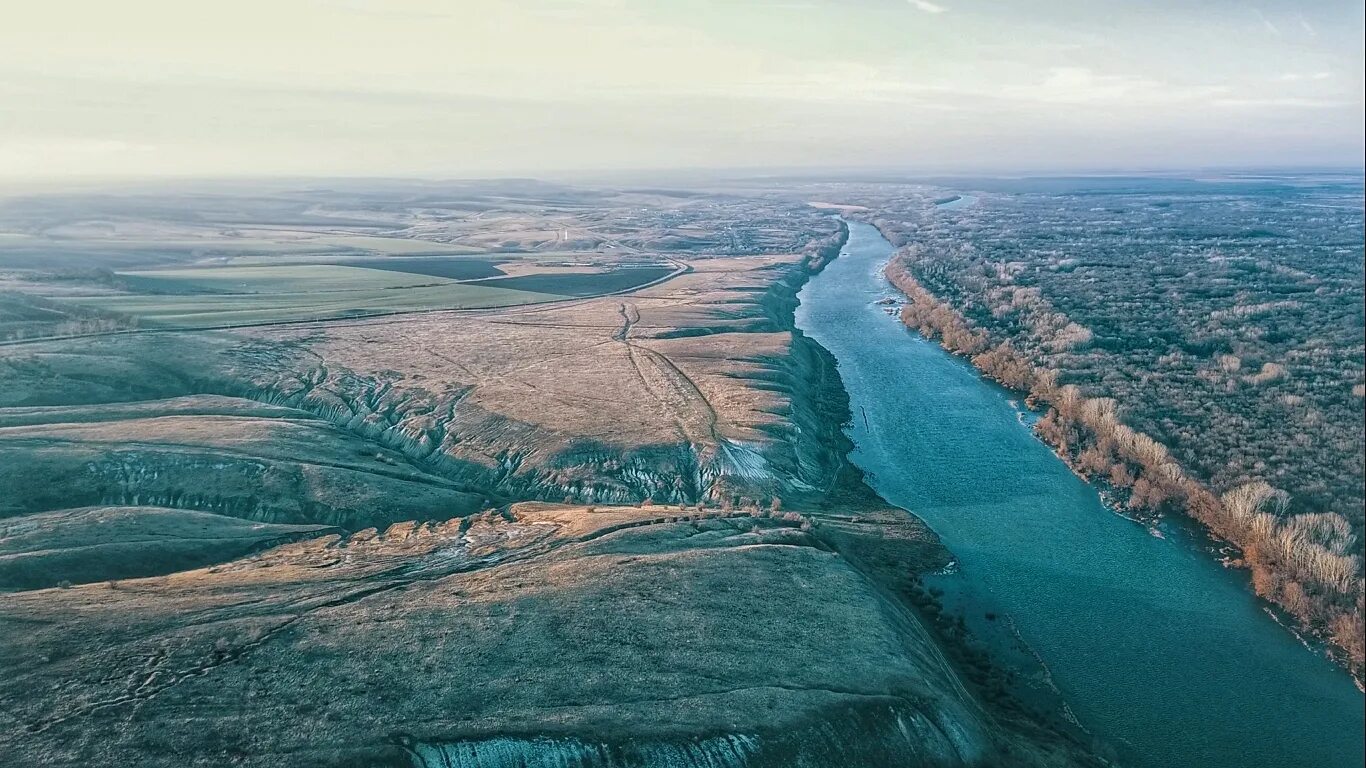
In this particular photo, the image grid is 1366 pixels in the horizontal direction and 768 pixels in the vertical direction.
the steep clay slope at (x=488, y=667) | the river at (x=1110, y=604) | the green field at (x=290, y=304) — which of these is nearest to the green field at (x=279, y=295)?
the green field at (x=290, y=304)

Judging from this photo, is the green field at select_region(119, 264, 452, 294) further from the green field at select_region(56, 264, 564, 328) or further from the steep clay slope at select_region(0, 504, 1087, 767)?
the steep clay slope at select_region(0, 504, 1087, 767)

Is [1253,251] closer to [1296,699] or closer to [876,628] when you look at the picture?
[1296,699]

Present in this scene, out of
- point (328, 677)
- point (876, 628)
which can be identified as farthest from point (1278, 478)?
point (328, 677)

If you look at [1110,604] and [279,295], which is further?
[279,295]

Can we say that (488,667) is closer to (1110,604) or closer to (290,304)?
(1110,604)

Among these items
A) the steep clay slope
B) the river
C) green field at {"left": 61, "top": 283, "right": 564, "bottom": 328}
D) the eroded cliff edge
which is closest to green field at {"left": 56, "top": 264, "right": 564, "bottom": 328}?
green field at {"left": 61, "top": 283, "right": 564, "bottom": 328}

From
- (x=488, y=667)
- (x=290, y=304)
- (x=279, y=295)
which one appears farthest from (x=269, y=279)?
(x=488, y=667)

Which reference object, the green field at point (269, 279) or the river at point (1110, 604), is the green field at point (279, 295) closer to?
the green field at point (269, 279)

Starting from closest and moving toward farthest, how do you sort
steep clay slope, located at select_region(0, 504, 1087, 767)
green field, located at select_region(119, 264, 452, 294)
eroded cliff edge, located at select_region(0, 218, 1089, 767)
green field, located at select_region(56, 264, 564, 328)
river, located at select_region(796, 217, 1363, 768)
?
steep clay slope, located at select_region(0, 504, 1087, 767), eroded cliff edge, located at select_region(0, 218, 1089, 767), river, located at select_region(796, 217, 1363, 768), green field, located at select_region(56, 264, 564, 328), green field, located at select_region(119, 264, 452, 294)

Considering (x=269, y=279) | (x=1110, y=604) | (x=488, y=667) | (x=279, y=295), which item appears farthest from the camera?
(x=269, y=279)
